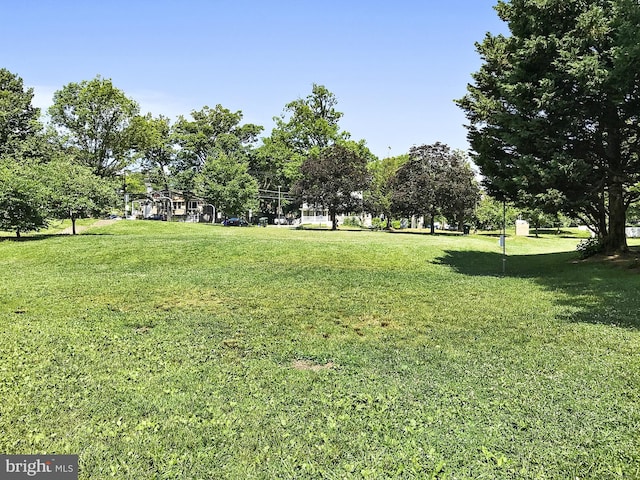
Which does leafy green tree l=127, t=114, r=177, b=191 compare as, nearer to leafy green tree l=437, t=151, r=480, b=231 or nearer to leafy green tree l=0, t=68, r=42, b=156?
leafy green tree l=0, t=68, r=42, b=156

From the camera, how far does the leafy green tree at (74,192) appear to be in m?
21.9

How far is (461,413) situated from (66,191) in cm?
2420

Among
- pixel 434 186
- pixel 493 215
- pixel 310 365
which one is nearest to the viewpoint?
pixel 310 365

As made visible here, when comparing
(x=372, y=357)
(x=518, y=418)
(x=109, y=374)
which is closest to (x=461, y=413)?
(x=518, y=418)

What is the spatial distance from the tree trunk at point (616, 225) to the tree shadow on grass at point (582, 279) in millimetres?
1284

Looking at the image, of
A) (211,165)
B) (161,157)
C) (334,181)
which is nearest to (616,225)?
(334,181)

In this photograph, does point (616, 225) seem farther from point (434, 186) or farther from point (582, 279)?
point (434, 186)

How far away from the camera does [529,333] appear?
6309 mm

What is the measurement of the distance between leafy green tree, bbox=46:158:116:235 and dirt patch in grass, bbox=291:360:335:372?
68.5 ft

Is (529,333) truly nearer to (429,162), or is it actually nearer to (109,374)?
(109,374)

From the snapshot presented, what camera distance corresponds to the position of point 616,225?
595 inches

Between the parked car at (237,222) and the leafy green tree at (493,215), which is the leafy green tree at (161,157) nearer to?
the parked car at (237,222)

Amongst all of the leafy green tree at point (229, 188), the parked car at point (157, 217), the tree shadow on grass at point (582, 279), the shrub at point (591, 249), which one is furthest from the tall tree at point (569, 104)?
the parked car at point (157, 217)

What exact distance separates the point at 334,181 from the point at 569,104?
88.5ft
